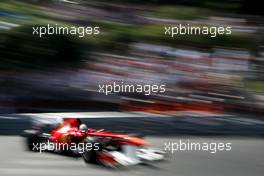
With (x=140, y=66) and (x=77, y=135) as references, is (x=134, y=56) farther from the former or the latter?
(x=77, y=135)

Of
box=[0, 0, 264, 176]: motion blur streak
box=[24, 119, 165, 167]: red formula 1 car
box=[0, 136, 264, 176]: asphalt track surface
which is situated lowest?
box=[0, 136, 264, 176]: asphalt track surface

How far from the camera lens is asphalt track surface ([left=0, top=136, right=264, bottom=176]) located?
1.35 feet

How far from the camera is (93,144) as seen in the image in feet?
1.40

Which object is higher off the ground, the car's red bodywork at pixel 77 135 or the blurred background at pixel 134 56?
the blurred background at pixel 134 56

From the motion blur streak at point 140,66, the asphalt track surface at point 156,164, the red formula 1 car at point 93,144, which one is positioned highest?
the motion blur streak at point 140,66

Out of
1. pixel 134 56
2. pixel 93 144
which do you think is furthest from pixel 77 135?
pixel 134 56

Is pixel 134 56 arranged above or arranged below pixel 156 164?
above

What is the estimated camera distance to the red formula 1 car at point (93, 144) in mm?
408

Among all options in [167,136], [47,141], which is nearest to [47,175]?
[47,141]

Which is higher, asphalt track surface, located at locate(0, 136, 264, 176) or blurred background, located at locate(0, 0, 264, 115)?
blurred background, located at locate(0, 0, 264, 115)

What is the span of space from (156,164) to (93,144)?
0.21 ft

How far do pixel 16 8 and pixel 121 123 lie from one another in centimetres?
13

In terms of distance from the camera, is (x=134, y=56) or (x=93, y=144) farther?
(x=93, y=144)

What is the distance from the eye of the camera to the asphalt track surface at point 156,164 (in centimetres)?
41
